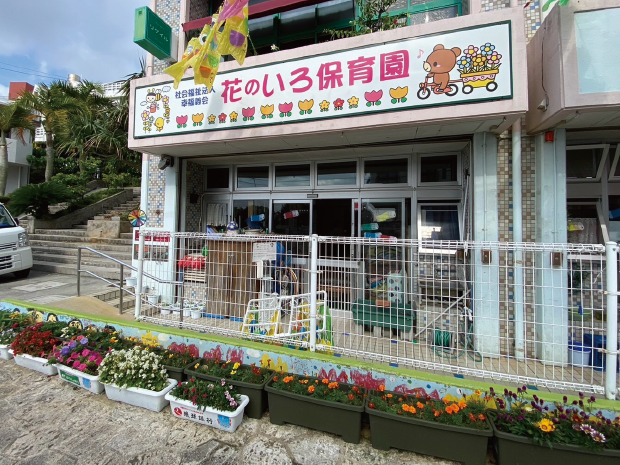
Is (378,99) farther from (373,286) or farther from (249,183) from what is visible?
(249,183)

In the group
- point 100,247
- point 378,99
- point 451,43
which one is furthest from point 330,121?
point 100,247

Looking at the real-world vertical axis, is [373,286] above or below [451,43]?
below

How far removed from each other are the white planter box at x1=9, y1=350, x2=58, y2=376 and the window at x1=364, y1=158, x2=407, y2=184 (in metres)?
5.45

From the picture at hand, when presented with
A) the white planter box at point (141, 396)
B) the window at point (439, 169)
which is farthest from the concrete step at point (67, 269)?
the window at point (439, 169)

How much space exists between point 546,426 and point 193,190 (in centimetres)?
667

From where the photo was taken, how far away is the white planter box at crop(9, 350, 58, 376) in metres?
3.33

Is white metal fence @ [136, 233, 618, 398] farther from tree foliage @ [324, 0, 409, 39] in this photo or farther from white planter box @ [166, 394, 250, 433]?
tree foliage @ [324, 0, 409, 39]

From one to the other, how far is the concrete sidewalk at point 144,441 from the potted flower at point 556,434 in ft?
1.65

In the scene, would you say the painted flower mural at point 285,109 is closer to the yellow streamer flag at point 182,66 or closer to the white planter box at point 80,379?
the yellow streamer flag at point 182,66

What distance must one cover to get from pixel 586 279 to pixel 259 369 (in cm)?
428

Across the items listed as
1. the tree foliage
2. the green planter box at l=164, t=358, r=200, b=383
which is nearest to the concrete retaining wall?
the green planter box at l=164, t=358, r=200, b=383

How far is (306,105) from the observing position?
426cm

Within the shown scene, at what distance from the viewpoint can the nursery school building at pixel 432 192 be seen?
314 cm

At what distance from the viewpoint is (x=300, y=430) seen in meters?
2.52
